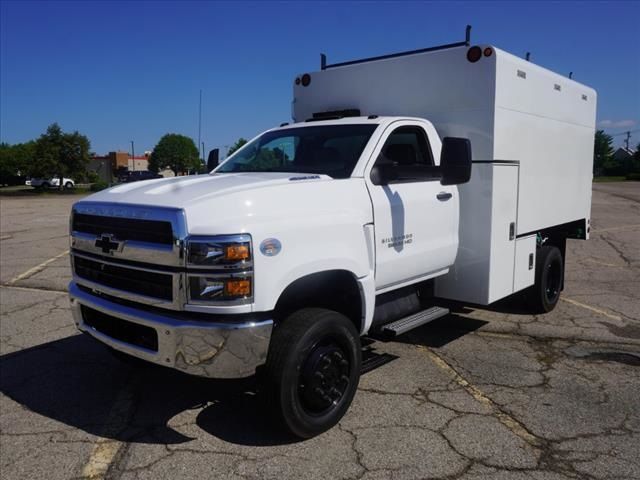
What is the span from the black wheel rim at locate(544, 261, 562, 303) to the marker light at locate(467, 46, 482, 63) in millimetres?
2937

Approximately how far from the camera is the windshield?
453 centimetres

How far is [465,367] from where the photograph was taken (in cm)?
518

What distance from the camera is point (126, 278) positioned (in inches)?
146

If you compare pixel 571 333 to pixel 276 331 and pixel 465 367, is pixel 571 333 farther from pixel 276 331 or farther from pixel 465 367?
pixel 276 331

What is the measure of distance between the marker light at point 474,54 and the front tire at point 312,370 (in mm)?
2718

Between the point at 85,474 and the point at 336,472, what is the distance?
4.87ft

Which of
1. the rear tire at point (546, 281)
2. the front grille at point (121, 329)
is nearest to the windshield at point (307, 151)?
the front grille at point (121, 329)

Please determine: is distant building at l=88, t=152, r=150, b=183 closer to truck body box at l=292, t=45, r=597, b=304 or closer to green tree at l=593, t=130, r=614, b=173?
green tree at l=593, t=130, r=614, b=173

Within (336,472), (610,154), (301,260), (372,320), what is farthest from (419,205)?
(610,154)

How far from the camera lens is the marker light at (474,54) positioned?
510cm

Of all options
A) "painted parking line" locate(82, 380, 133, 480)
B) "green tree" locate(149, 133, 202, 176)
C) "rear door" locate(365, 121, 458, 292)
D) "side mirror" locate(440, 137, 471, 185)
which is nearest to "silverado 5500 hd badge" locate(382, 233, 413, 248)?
"rear door" locate(365, 121, 458, 292)

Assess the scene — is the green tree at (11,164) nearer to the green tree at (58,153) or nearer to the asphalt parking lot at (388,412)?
the green tree at (58,153)

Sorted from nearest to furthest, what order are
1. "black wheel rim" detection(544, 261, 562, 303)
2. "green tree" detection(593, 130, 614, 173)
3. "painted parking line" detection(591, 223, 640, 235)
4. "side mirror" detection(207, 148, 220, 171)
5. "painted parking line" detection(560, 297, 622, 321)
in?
"side mirror" detection(207, 148, 220, 171) < "painted parking line" detection(560, 297, 622, 321) < "black wheel rim" detection(544, 261, 562, 303) < "painted parking line" detection(591, 223, 640, 235) < "green tree" detection(593, 130, 614, 173)

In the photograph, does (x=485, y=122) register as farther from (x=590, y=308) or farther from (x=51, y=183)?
(x=51, y=183)
